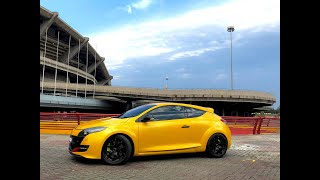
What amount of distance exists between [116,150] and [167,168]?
49.8 inches

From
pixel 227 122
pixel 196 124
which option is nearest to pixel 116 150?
pixel 196 124

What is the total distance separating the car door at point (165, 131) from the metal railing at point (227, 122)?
7.72 m

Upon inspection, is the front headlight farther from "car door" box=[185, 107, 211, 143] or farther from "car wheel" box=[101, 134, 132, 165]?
"car door" box=[185, 107, 211, 143]

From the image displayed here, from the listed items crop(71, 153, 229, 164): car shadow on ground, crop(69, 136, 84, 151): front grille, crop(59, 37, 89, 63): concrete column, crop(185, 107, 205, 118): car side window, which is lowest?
crop(71, 153, 229, 164): car shadow on ground

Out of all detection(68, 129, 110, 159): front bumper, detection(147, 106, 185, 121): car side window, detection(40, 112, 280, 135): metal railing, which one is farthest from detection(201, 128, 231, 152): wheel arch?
detection(40, 112, 280, 135): metal railing

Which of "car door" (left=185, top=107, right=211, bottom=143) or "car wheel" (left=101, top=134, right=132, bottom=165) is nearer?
"car wheel" (left=101, top=134, right=132, bottom=165)

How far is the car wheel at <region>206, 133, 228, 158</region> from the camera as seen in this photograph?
366 inches

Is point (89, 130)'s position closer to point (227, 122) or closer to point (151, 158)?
point (151, 158)

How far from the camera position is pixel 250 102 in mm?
69812

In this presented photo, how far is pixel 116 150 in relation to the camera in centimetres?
799

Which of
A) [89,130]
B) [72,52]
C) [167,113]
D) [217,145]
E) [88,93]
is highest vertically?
[72,52]
